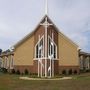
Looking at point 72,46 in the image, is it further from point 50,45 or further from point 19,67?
point 19,67

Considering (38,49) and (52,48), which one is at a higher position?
(52,48)

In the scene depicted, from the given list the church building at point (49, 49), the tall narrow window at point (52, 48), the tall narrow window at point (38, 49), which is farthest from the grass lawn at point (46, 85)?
the church building at point (49, 49)

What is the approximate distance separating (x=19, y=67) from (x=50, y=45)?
20.4 feet

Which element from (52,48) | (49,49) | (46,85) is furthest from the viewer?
(52,48)

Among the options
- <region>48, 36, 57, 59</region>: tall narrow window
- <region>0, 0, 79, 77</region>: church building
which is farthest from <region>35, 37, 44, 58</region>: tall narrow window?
<region>48, 36, 57, 59</region>: tall narrow window

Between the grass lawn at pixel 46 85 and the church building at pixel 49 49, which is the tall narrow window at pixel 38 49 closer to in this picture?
the church building at pixel 49 49

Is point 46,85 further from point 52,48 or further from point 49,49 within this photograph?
point 52,48

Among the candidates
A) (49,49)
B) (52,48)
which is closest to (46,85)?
(49,49)

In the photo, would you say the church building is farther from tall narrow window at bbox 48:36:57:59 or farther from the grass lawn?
the grass lawn


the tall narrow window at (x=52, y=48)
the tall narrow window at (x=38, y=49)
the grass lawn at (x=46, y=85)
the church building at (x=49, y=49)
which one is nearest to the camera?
the grass lawn at (x=46, y=85)

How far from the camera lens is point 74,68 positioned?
146 feet

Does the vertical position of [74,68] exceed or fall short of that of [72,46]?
it falls short

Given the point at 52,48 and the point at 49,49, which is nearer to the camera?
the point at 49,49

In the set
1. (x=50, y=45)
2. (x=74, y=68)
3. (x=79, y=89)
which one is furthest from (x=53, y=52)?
(x=79, y=89)
